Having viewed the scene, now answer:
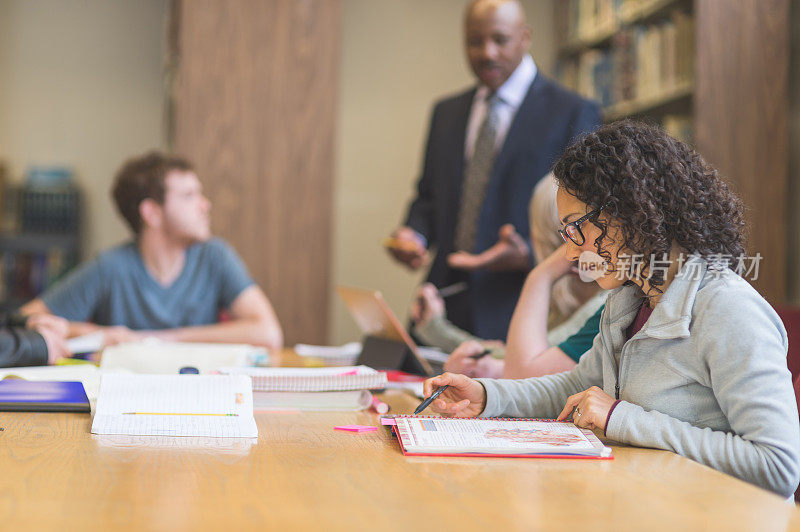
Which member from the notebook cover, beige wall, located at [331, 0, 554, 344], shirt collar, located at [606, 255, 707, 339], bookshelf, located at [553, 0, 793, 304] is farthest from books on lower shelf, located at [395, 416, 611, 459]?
beige wall, located at [331, 0, 554, 344]

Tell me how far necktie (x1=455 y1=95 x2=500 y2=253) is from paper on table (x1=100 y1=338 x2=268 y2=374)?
3.51ft

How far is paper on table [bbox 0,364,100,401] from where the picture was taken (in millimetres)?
1489

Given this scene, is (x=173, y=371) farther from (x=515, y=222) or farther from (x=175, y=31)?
(x=175, y=31)

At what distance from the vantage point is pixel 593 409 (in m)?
1.17

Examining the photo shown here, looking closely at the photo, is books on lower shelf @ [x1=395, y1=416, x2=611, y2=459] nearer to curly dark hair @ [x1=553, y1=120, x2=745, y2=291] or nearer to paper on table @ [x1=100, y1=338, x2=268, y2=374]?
A: curly dark hair @ [x1=553, y1=120, x2=745, y2=291]

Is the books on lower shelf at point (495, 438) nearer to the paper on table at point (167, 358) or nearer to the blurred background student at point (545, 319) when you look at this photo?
the blurred background student at point (545, 319)

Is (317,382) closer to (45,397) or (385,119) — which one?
(45,397)

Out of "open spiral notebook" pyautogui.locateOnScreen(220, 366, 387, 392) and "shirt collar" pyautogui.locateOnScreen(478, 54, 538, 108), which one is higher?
"shirt collar" pyautogui.locateOnScreen(478, 54, 538, 108)

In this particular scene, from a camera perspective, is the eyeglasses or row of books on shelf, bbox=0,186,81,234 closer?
the eyeglasses

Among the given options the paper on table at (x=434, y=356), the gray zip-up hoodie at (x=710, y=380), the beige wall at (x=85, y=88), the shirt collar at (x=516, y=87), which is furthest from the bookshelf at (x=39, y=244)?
the gray zip-up hoodie at (x=710, y=380)

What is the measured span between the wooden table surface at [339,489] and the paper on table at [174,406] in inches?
1.4

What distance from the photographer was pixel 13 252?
4.65 m

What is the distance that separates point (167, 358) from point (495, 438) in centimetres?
93

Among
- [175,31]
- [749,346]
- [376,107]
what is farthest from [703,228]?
[376,107]
